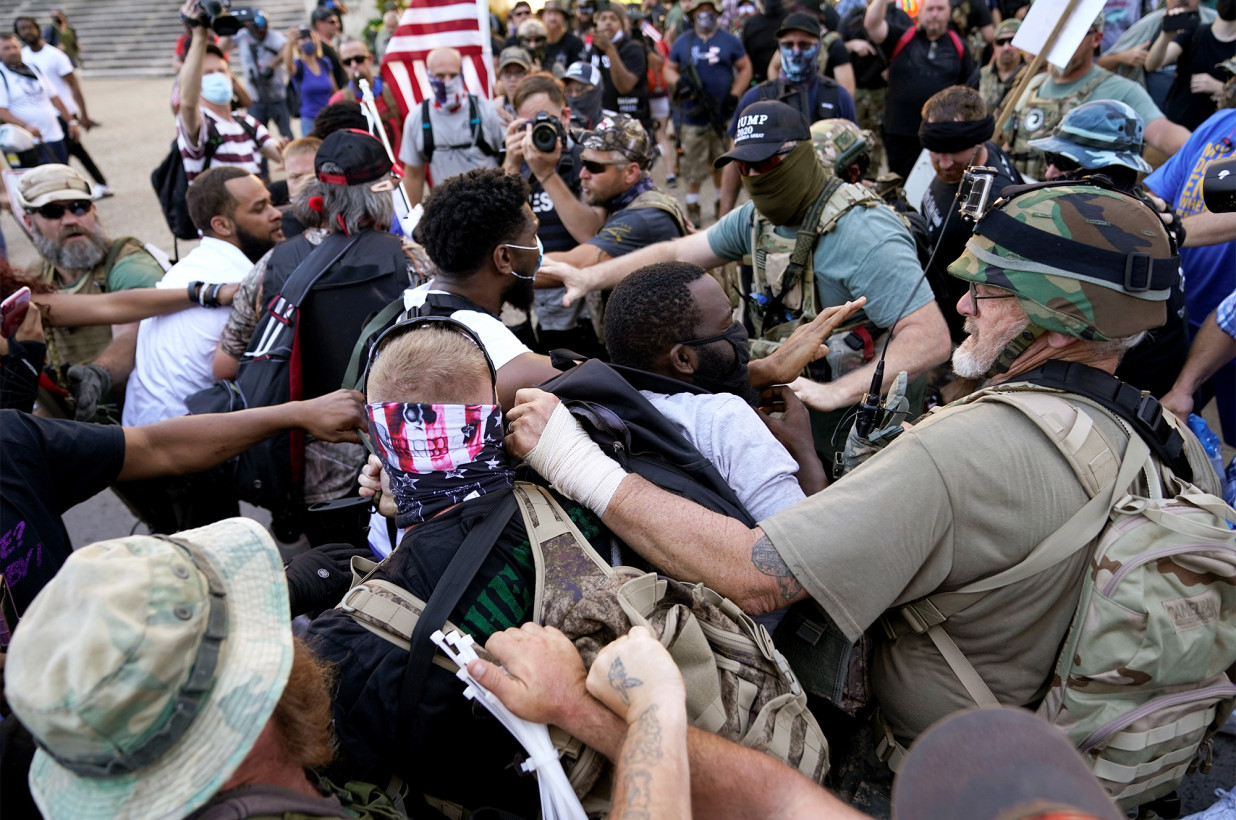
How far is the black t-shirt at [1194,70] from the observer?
6.30 meters

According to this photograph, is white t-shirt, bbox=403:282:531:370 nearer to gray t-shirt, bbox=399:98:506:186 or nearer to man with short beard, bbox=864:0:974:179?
gray t-shirt, bbox=399:98:506:186

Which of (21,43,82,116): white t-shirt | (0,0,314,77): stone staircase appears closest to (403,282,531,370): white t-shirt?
(21,43,82,116): white t-shirt

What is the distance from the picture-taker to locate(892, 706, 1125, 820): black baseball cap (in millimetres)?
833

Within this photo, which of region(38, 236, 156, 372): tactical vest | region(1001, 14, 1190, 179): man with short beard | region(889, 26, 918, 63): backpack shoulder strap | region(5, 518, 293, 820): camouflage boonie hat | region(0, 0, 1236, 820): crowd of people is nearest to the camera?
region(5, 518, 293, 820): camouflage boonie hat

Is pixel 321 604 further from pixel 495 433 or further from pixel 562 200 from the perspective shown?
pixel 562 200

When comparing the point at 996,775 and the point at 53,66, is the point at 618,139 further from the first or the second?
the point at 53,66

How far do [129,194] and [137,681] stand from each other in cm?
1333

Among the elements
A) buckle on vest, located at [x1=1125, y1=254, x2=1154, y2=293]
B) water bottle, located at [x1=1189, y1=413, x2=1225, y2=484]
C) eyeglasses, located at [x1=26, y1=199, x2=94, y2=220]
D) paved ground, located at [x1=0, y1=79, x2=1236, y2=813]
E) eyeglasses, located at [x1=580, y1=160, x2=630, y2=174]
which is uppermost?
buckle on vest, located at [x1=1125, y1=254, x2=1154, y2=293]

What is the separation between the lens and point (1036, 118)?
18.1 feet

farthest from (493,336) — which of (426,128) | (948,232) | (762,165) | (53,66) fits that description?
(53,66)

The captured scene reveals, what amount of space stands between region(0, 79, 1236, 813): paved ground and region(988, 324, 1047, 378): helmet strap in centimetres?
186

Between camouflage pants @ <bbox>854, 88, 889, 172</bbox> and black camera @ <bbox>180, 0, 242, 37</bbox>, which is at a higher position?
black camera @ <bbox>180, 0, 242, 37</bbox>

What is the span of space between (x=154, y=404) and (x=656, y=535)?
2917 millimetres

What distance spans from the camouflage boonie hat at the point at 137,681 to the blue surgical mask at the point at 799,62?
22.3 feet
